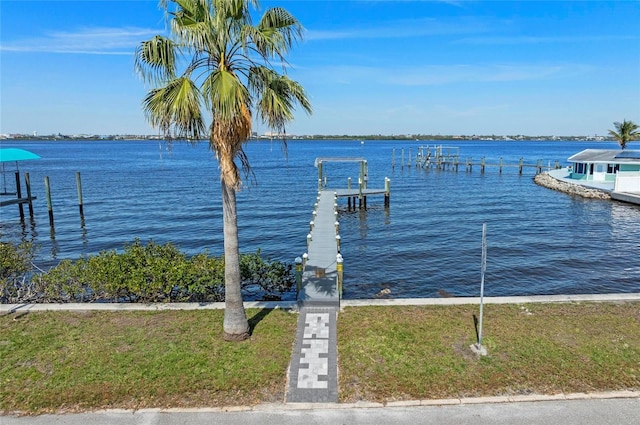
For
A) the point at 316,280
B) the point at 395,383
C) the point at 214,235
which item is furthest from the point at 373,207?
the point at 395,383

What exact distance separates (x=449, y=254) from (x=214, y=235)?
45.4ft

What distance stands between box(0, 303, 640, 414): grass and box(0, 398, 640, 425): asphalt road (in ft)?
0.88

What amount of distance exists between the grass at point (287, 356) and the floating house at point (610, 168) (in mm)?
33162

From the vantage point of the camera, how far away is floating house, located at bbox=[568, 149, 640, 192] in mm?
38500

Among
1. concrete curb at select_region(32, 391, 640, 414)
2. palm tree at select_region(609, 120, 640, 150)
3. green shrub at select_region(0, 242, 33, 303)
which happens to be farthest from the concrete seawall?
green shrub at select_region(0, 242, 33, 303)

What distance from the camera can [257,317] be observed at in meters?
11.3

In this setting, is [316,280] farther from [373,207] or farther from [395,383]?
[373,207]

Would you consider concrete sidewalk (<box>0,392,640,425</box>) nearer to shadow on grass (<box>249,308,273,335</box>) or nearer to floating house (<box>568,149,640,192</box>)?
shadow on grass (<box>249,308,273,335</box>)

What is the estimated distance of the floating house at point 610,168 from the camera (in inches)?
1516

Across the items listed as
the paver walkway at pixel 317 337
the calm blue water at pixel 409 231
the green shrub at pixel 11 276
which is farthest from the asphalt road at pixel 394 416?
the green shrub at pixel 11 276

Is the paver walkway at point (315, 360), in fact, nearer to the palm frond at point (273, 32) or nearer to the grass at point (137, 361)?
the grass at point (137, 361)

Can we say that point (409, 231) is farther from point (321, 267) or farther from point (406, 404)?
point (406, 404)

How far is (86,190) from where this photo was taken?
4734 centimetres

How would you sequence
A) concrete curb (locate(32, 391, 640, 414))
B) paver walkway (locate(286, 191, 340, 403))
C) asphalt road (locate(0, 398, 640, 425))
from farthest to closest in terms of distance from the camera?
1. paver walkway (locate(286, 191, 340, 403))
2. concrete curb (locate(32, 391, 640, 414))
3. asphalt road (locate(0, 398, 640, 425))
